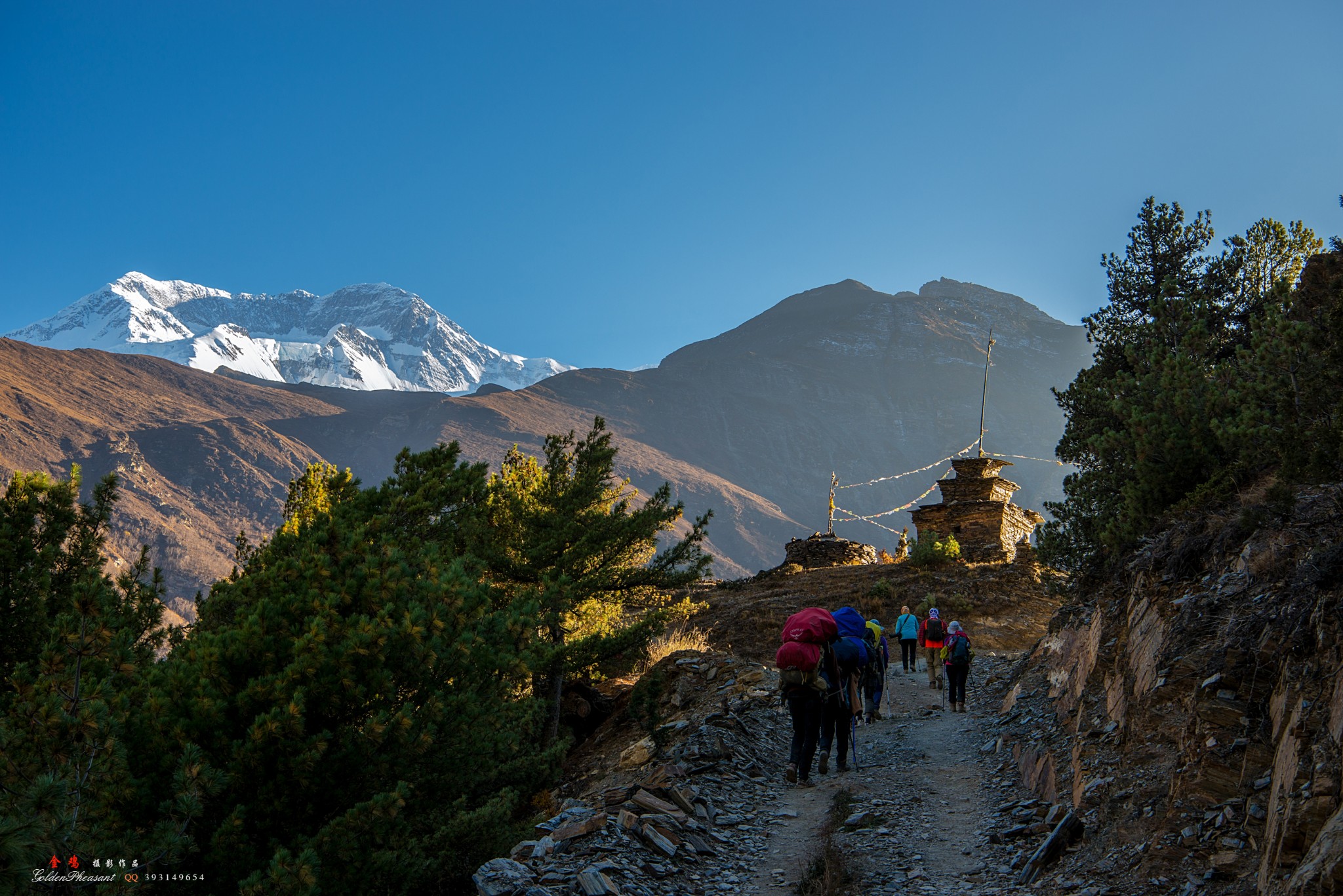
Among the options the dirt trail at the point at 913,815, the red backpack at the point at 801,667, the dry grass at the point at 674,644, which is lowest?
the dirt trail at the point at 913,815

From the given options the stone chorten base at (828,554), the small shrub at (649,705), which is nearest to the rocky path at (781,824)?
the small shrub at (649,705)

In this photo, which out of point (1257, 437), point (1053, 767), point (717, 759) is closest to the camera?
point (1053, 767)

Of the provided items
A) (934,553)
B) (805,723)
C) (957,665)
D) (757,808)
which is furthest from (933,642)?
(934,553)

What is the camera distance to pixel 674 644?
652 inches

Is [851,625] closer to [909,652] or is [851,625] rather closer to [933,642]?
[933,642]

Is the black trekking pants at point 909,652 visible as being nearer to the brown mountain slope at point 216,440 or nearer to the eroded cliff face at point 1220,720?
the eroded cliff face at point 1220,720

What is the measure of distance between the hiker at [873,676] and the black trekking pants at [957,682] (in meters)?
0.91

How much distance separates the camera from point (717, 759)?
8.53 metres

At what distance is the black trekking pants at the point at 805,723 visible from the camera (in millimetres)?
7727

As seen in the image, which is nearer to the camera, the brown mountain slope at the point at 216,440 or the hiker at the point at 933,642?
the hiker at the point at 933,642

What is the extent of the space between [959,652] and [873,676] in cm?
138

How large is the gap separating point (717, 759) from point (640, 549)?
7587mm

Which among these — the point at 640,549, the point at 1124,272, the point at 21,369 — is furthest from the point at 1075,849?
the point at 21,369

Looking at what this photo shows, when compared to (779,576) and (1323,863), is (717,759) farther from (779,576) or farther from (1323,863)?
(779,576)
